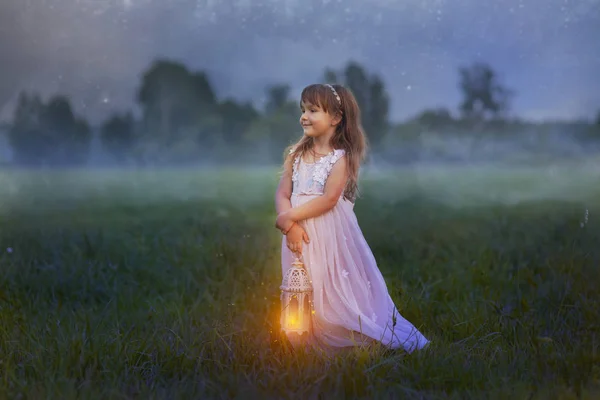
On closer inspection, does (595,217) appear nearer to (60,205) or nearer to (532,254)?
(532,254)

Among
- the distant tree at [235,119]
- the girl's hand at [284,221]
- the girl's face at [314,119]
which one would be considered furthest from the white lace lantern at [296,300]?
the distant tree at [235,119]

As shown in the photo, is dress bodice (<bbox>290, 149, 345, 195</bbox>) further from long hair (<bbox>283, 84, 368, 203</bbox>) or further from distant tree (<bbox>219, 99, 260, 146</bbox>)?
distant tree (<bbox>219, 99, 260, 146</bbox>)

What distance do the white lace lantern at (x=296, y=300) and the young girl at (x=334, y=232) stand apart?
2.8 inches

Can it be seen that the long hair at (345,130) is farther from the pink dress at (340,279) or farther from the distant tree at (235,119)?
the distant tree at (235,119)

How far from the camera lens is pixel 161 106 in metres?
8.66

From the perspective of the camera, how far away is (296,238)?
4148 millimetres

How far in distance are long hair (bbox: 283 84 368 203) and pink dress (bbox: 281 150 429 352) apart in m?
0.07

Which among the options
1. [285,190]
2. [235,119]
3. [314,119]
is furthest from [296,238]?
[235,119]

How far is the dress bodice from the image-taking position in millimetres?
4148

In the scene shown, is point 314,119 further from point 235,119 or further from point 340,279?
point 235,119

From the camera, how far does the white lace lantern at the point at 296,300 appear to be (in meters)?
4.05

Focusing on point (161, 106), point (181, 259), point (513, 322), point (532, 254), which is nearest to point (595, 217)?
point (532, 254)

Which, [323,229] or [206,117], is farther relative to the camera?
[206,117]

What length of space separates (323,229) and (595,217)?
417 cm
